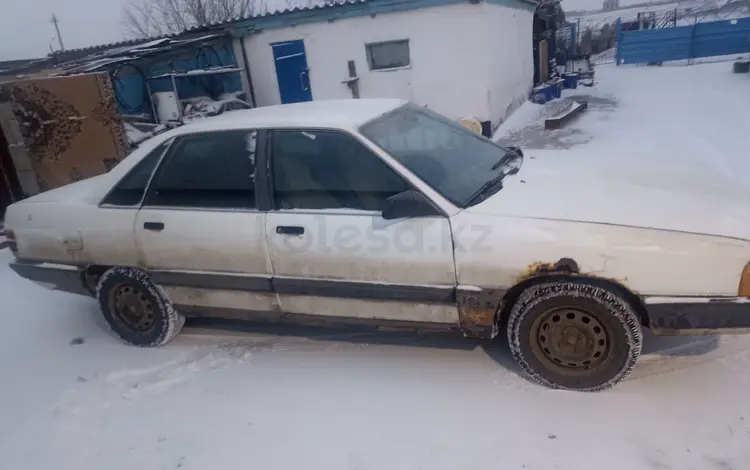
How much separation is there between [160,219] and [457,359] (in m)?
2.09

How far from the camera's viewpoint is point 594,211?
2.70m

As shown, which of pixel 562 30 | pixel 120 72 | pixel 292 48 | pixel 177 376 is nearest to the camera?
pixel 177 376

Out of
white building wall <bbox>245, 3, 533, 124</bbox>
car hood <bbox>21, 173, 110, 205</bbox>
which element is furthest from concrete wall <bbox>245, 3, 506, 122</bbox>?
car hood <bbox>21, 173, 110, 205</bbox>

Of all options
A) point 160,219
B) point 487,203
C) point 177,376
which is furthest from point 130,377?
point 487,203

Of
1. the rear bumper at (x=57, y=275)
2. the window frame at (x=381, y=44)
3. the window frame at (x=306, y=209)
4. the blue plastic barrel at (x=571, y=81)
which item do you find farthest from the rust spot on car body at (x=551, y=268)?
the blue plastic barrel at (x=571, y=81)

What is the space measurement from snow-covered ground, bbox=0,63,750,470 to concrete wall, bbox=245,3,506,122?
7.52 meters

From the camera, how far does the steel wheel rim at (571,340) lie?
2.77 m

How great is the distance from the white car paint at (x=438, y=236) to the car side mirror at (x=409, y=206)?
0.06 meters

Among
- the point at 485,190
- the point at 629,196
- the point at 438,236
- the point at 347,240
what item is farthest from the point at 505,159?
the point at 347,240

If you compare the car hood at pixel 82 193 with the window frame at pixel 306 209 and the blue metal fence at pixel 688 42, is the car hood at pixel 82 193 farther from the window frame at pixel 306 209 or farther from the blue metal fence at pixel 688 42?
the blue metal fence at pixel 688 42

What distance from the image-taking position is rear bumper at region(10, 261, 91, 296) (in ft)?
12.7

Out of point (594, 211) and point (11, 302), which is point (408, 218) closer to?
point (594, 211)

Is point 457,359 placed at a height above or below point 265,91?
below

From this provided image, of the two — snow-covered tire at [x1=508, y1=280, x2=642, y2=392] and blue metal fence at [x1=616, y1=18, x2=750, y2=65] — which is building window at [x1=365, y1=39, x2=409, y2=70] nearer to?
snow-covered tire at [x1=508, y1=280, x2=642, y2=392]
